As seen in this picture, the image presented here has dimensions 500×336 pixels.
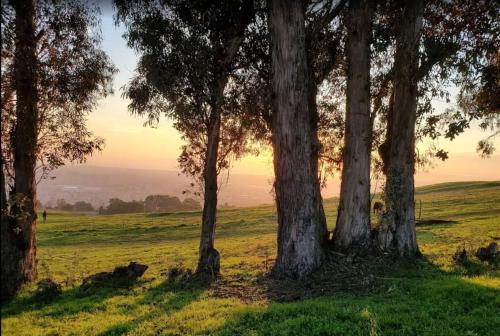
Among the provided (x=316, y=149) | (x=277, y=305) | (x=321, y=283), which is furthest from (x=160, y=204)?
(x=277, y=305)

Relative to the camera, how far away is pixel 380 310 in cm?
1102

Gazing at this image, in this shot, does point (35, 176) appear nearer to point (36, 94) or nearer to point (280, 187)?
point (36, 94)

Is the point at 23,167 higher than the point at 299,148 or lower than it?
lower

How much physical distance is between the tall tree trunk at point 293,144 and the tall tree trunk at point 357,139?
8.87ft

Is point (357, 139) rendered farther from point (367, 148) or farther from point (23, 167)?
point (23, 167)

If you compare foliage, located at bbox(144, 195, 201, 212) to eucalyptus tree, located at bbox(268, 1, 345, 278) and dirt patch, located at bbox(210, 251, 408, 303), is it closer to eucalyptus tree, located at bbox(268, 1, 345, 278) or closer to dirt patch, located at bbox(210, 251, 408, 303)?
dirt patch, located at bbox(210, 251, 408, 303)

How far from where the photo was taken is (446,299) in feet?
39.3

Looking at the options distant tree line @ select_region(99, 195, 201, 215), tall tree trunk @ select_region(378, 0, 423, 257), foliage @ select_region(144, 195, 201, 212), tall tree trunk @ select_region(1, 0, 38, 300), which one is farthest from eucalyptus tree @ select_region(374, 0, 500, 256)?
foliage @ select_region(144, 195, 201, 212)

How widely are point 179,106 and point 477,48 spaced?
41.6ft

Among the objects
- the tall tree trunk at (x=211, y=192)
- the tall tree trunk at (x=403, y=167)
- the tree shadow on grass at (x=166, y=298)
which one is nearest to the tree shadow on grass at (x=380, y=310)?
the tree shadow on grass at (x=166, y=298)

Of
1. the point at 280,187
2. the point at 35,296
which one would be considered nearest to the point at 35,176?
the point at 35,296

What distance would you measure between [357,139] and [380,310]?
8.88 metres

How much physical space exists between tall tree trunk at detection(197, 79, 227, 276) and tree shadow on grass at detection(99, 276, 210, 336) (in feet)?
3.80

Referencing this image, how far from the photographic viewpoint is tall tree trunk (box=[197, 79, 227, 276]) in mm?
18270
